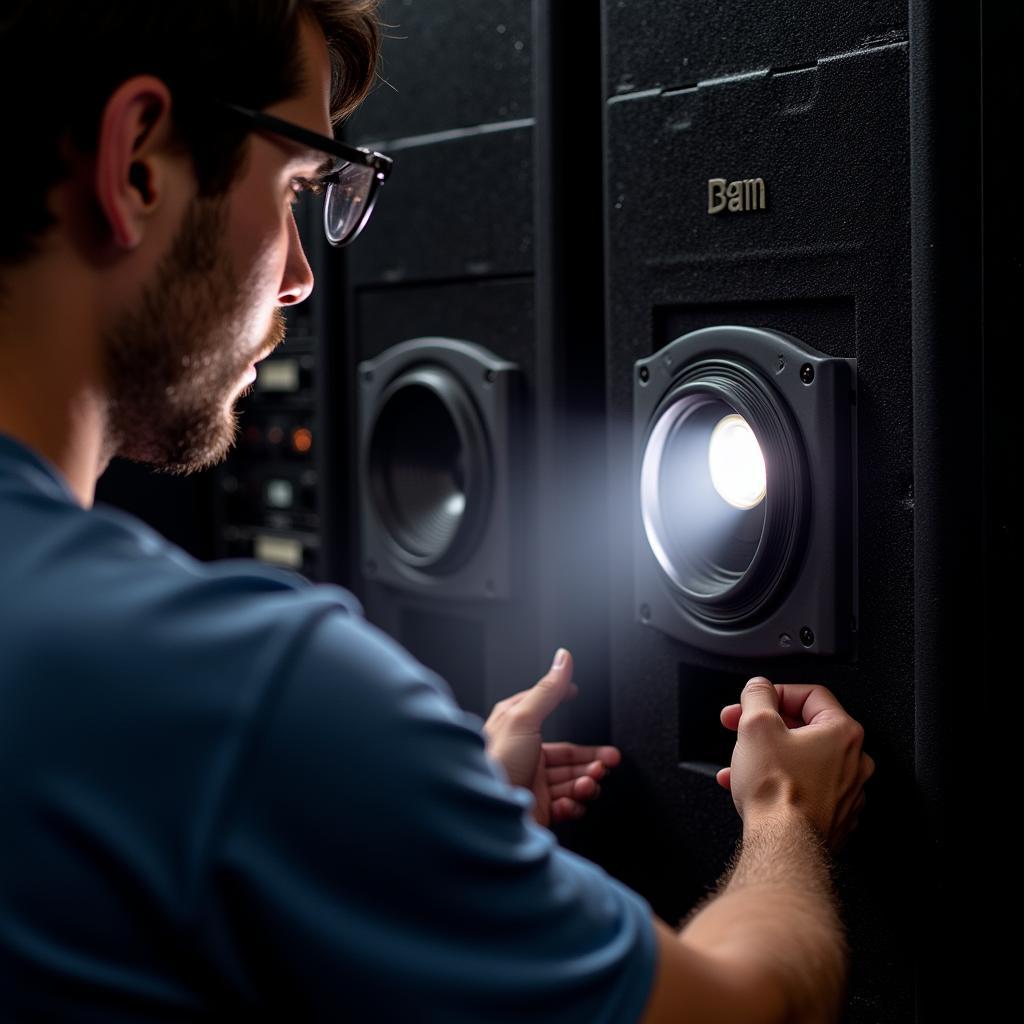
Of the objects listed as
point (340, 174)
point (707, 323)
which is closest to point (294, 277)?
point (340, 174)

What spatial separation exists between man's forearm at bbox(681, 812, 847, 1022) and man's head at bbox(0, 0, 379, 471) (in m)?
0.35

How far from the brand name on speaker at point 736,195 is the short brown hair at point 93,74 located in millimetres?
352

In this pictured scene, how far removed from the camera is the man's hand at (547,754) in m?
0.95

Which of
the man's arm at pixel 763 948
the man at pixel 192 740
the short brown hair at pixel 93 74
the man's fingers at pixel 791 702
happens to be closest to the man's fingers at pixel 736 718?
the man's fingers at pixel 791 702

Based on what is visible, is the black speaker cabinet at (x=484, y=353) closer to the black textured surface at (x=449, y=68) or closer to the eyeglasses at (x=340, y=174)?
the black textured surface at (x=449, y=68)

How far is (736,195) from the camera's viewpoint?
33.9 inches

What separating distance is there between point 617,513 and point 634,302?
0.15 m

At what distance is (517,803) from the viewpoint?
505 mm

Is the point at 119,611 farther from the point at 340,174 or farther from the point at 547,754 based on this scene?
the point at 547,754

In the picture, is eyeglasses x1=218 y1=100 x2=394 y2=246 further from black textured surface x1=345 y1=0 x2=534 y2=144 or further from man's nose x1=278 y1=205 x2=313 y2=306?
black textured surface x1=345 y1=0 x2=534 y2=144

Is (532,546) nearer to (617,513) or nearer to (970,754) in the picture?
(617,513)

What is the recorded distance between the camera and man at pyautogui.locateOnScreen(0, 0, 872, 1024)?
45 centimetres

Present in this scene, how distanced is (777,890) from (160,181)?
44cm

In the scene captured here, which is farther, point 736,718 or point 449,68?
point 449,68
